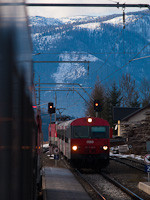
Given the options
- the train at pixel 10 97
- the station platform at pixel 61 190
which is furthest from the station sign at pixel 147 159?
the train at pixel 10 97

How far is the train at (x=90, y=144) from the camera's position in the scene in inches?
791

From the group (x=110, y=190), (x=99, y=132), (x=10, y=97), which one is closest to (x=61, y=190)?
(x=110, y=190)

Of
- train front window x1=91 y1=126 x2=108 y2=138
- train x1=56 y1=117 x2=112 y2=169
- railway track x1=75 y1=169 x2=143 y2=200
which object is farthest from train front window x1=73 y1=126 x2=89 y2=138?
railway track x1=75 y1=169 x2=143 y2=200

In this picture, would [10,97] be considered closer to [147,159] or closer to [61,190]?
[61,190]

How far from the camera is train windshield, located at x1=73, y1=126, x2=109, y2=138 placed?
2033 cm

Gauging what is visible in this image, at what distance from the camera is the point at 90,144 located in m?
20.1

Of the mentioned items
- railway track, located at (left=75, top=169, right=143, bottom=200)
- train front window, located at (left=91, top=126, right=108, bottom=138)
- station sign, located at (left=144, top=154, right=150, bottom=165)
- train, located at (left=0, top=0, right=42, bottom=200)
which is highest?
train front window, located at (left=91, top=126, right=108, bottom=138)

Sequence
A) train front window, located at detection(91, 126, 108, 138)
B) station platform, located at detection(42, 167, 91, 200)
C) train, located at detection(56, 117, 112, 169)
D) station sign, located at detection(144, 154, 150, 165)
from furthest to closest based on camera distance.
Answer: train front window, located at detection(91, 126, 108, 138) → train, located at detection(56, 117, 112, 169) → station sign, located at detection(144, 154, 150, 165) → station platform, located at detection(42, 167, 91, 200)

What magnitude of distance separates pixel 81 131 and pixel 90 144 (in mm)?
846

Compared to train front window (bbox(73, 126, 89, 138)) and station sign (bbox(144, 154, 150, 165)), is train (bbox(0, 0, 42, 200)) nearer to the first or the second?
station sign (bbox(144, 154, 150, 165))

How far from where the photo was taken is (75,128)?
2052 centimetres

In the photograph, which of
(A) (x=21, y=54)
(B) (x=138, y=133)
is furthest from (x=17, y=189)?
(B) (x=138, y=133)

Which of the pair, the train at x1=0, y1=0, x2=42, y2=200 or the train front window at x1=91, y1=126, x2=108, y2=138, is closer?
the train at x1=0, y1=0, x2=42, y2=200

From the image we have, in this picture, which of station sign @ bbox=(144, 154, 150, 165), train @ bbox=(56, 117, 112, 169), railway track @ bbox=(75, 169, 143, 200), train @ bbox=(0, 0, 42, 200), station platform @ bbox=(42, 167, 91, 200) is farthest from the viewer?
train @ bbox=(56, 117, 112, 169)
